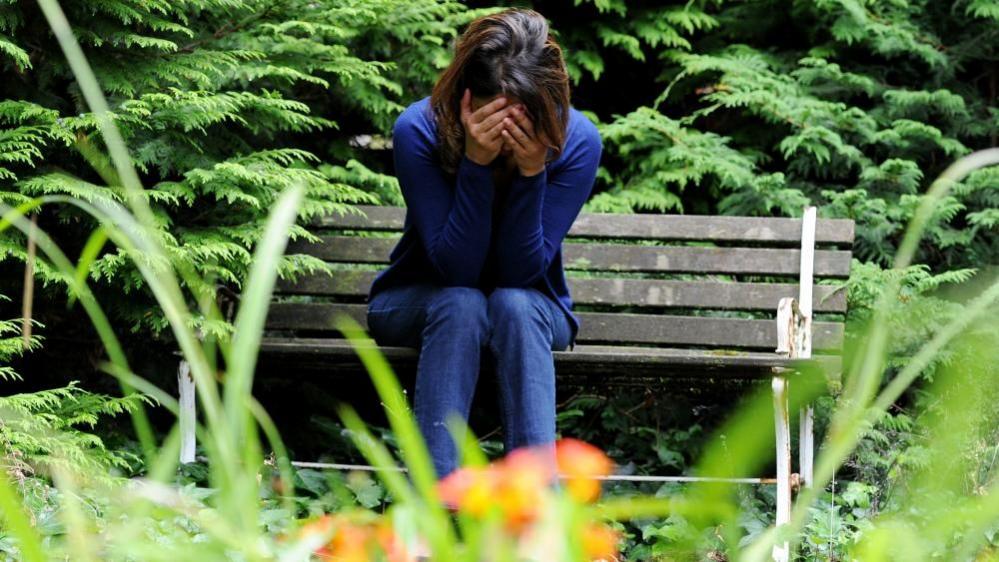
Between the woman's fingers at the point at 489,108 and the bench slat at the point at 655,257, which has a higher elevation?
the woman's fingers at the point at 489,108

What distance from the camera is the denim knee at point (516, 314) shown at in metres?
2.34

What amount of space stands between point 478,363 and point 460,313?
112 mm

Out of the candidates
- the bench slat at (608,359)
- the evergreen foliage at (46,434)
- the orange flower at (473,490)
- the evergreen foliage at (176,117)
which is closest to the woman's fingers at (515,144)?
the bench slat at (608,359)

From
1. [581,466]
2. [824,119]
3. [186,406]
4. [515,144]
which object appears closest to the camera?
[581,466]

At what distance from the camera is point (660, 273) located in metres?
3.54

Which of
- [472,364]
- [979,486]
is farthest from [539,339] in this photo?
[979,486]

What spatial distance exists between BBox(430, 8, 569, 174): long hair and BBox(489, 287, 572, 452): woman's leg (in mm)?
363

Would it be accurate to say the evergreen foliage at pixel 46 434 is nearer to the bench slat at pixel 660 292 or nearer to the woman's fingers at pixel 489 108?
the bench slat at pixel 660 292

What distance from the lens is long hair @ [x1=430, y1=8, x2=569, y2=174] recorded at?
2344 millimetres

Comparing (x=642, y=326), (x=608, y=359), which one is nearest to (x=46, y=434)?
(x=608, y=359)

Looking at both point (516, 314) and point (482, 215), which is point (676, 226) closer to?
point (482, 215)

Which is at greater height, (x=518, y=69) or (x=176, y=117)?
(x=518, y=69)

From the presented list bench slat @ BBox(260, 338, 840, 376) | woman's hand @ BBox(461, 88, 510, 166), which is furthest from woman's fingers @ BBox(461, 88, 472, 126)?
bench slat @ BBox(260, 338, 840, 376)

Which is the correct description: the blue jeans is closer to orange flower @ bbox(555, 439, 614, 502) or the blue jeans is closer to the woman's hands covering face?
the woman's hands covering face
